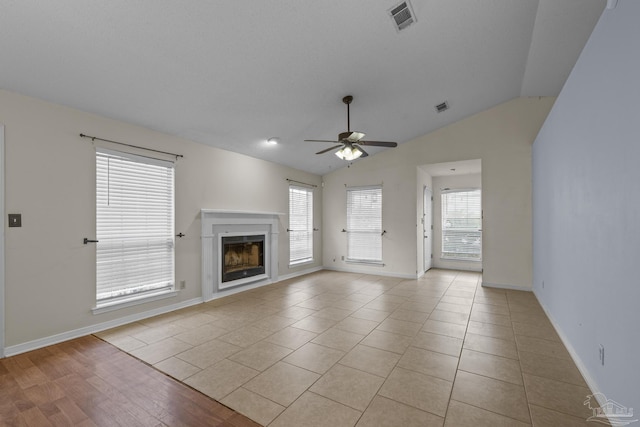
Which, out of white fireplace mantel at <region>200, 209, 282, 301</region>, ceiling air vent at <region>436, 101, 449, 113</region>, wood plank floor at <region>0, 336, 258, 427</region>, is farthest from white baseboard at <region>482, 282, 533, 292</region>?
wood plank floor at <region>0, 336, 258, 427</region>

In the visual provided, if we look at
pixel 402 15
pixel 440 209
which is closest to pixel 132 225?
pixel 402 15

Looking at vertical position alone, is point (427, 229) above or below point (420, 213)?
below

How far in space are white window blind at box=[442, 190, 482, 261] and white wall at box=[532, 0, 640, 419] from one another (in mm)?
3996

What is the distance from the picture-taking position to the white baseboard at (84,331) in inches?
116

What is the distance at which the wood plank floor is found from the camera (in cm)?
199

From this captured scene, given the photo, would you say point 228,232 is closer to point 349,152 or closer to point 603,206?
point 349,152

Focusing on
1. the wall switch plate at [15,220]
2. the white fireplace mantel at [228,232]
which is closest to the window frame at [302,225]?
the white fireplace mantel at [228,232]

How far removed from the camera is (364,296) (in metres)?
5.07

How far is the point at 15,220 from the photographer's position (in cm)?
294

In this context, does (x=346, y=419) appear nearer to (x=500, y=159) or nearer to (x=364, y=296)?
(x=364, y=296)

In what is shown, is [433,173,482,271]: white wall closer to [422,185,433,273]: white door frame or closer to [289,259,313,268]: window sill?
[422,185,433,273]: white door frame

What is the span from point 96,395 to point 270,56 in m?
3.42

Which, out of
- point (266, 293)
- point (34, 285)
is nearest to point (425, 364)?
point (266, 293)

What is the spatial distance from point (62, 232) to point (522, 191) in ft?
23.0
